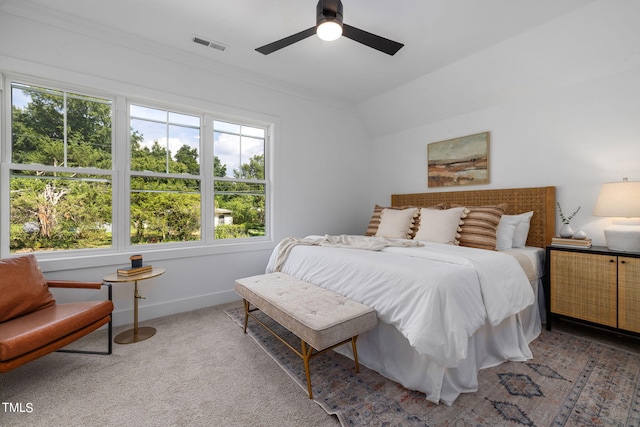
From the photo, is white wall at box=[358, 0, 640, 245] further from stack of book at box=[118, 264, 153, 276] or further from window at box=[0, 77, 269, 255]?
stack of book at box=[118, 264, 153, 276]

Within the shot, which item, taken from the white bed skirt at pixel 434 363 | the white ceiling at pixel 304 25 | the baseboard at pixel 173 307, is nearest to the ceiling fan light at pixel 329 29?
the white ceiling at pixel 304 25

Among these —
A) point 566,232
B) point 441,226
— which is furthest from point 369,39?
point 566,232

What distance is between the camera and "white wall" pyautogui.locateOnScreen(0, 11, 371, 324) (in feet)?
8.06

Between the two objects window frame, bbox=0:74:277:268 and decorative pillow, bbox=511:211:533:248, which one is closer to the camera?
window frame, bbox=0:74:277:268

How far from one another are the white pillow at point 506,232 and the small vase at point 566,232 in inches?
14.8

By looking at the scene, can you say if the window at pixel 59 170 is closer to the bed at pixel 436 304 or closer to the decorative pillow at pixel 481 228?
the bed at pixel 436 304

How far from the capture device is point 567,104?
2848 millimetres

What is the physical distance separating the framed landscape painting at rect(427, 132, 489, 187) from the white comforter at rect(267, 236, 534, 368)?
1.56m

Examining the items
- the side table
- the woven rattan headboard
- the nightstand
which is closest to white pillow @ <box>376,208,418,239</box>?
the woven rattan headboard

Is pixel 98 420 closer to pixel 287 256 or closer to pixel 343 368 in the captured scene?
pixel 343 368

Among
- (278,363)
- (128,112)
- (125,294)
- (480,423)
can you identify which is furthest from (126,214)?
(480,423)

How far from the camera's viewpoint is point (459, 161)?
12.1 ft

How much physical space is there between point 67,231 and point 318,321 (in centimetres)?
263

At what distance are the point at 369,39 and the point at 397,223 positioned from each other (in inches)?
78.6
